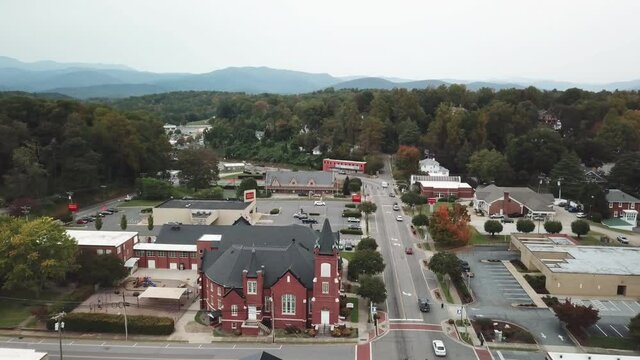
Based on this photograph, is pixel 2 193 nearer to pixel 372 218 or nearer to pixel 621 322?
pixel 372 218

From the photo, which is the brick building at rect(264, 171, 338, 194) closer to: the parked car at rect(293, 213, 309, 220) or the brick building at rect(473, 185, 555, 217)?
the parked car at rect(293, 213, 309, 220)

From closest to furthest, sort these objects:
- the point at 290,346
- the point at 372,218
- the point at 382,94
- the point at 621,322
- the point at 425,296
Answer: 1. the point at 290,346
2. the point at 621,322
3. the point at 425,296
4. the point at 372,218
5. the point at 382,94

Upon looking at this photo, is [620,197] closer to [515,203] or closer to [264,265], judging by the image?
[515,203]

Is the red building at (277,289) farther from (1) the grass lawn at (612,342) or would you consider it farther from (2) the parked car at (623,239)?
(2) the parked car at (623,239)

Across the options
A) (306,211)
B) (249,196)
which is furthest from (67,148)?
(306,211)

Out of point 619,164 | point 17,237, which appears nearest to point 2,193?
point 17,237
